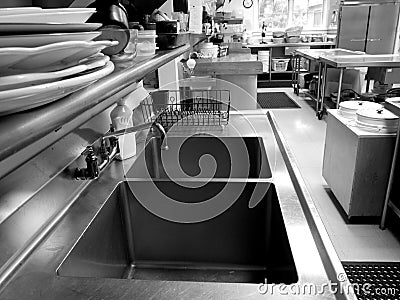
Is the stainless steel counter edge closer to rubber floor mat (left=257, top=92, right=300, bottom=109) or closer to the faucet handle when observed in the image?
the faucet handle

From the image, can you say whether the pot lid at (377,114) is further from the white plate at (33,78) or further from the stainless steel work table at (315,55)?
the stainless steel work table at (315,55)

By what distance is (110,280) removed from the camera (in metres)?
0.75

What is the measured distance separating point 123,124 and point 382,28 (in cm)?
729

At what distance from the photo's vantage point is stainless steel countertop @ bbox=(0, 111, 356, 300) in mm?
707

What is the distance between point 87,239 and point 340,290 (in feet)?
2.32

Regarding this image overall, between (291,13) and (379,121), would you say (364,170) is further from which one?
(291,13)

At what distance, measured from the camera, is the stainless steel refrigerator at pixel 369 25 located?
6.66 m

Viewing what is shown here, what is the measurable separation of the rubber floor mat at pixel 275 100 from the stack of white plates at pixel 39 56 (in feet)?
18.3

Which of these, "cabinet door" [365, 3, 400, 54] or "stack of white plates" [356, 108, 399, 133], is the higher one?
"cabinet door" [365, 3, 400, 54]

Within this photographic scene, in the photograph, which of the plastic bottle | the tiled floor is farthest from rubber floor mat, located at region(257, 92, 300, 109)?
the plastic bottle

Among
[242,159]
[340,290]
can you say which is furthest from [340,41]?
[340,290]

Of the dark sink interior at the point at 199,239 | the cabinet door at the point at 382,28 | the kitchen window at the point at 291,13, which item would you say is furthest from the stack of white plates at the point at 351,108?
the kitchen window at the point at 291,13

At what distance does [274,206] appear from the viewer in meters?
1.16

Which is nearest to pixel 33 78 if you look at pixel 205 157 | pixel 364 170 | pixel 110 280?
pixel 110 280
